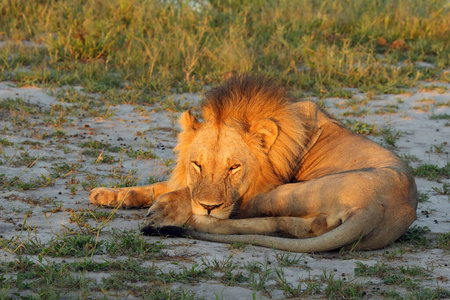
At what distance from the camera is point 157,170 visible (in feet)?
17.5

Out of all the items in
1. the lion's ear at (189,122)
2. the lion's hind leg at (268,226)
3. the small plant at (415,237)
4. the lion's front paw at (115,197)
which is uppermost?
the lion's ear at (189,122)

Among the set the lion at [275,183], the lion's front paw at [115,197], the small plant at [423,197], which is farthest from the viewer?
the small plant at [423,197]

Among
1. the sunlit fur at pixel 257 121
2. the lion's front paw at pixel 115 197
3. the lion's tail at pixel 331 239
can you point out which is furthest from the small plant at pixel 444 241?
the lion's front paw at pixel 115 197

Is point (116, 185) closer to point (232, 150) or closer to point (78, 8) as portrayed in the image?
point (232, 150)

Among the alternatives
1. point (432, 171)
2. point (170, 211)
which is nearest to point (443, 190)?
point (432, 171)

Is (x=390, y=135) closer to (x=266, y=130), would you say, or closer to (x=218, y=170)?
(x=266, y=130)

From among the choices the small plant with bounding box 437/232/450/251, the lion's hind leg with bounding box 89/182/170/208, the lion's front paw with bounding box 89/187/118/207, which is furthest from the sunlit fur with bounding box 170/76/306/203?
the small plant with bounding box 437/232/450/251

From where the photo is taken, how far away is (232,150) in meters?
3.92

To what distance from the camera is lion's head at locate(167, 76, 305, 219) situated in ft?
12.6

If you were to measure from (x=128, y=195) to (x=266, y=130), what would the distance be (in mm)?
1082

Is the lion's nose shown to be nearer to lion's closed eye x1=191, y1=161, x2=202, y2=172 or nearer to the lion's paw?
lion's closed eye x1=191, y1=161, x2=202, y2=172

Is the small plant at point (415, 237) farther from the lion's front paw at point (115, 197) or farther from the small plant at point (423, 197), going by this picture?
the lion's front paw at point (115, 197)

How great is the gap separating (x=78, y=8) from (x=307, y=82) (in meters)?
3.98

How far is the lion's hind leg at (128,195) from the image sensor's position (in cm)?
427
